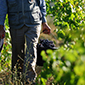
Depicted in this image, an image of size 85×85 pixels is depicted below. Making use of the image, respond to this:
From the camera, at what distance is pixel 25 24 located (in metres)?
3.14

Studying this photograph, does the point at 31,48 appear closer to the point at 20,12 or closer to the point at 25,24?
the point at 25,24

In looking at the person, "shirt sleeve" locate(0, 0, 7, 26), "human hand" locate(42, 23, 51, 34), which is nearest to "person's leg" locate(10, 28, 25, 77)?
the person

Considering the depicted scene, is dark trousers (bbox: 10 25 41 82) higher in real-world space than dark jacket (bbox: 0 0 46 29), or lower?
lower

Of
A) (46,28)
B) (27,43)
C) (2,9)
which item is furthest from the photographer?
(46,28)

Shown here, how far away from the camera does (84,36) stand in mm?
980

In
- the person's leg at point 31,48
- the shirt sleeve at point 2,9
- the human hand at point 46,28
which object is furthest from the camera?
the human hand at point 46,28

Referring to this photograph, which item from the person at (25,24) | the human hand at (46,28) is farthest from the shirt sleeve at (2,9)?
the human hand at (46,28)

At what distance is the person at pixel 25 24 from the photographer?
121 inches

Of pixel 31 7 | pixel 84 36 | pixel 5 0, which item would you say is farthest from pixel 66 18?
pixel 84 36

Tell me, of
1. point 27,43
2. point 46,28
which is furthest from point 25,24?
point 46,28

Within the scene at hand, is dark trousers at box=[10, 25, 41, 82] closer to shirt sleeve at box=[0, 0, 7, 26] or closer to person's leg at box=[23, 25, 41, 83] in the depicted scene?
person's leg at box=[23, 25, 41, 83]

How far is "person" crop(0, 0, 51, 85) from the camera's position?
10.1 feet

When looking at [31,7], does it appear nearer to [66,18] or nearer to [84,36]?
[66,18]

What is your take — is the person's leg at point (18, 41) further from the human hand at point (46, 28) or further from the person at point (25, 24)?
the human hand at point (46, 28)
